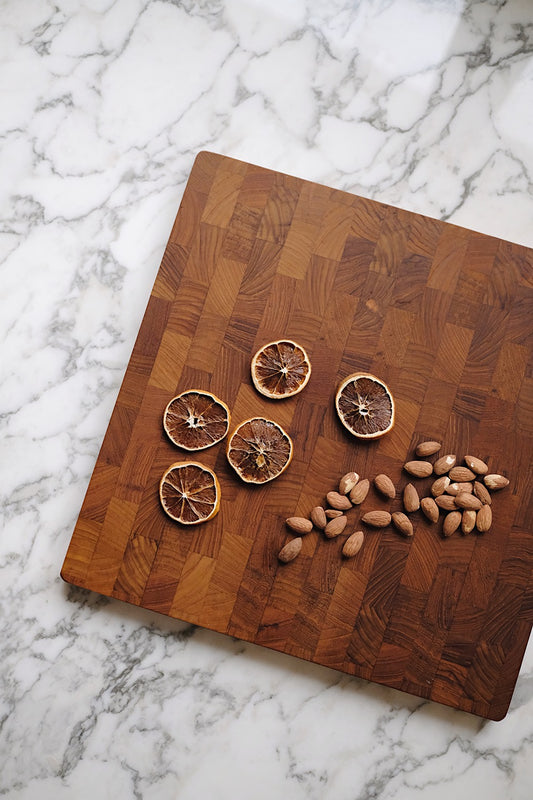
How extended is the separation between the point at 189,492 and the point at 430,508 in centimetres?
78

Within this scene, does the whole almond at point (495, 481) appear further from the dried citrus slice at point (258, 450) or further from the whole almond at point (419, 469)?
the dried citrus slice at point (258, 450)

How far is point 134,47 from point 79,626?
79.8 inches

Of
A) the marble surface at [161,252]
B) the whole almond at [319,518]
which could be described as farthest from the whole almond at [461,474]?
the marble surface at [161,252]

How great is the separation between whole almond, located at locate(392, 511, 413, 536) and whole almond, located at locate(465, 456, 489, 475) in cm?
27

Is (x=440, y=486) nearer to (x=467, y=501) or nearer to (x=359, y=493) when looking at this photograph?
(x=467, y=501)

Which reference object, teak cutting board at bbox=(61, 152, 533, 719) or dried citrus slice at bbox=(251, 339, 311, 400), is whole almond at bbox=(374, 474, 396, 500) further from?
dried citrus slice at bbox=(251, 339, 311, 400)

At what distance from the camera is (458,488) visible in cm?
231

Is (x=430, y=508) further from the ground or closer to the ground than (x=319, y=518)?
further from the ground

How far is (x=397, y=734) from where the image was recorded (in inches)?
95.7

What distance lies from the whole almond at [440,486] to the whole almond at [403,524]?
125 mm

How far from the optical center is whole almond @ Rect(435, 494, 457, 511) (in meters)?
2.30

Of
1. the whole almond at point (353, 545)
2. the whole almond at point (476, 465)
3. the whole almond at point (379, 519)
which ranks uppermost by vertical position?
the whole almond at point (476, 465)

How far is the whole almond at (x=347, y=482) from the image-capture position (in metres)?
2.29

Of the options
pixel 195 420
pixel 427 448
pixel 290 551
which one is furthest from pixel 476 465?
pixel 195 420
